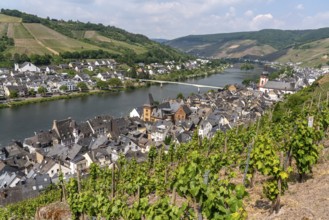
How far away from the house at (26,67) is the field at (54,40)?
26.4 metres

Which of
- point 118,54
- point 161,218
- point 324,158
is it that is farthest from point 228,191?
point 118,54

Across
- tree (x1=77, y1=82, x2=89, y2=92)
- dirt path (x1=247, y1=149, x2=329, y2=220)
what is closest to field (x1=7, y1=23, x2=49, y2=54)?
tree (x1=77, y1=82, x2=89, y2=92)

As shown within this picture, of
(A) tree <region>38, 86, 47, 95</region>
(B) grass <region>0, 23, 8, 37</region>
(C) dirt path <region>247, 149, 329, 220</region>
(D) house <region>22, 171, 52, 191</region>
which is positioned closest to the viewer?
(C) dirt path <region>247, 149, 329, 220</region>

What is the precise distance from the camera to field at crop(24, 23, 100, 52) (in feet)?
431

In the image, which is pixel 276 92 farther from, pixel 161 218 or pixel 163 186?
pixel 161 218

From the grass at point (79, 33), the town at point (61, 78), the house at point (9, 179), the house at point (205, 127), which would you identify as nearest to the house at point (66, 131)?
the house at point (9, 179)

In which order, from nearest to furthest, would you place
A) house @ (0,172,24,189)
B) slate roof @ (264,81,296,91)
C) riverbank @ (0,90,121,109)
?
1. house @ (0,172,24,189)
2. riverbank @ (0,90,121,109)
3. slate roof @ (264,81,296,91)

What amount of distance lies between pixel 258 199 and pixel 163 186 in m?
7.16

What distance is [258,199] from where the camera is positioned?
10.1 metres

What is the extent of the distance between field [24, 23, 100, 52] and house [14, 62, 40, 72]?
2642cm

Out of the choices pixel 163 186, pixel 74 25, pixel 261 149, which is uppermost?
pixel 74 25

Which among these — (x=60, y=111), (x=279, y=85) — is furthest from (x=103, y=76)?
(x=279, y=85)

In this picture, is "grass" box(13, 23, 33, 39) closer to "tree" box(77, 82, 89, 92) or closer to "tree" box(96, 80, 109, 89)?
"tree" box(96, 80, 109, 89)

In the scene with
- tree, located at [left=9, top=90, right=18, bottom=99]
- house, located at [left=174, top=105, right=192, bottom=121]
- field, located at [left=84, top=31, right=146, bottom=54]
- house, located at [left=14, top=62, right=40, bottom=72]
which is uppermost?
field, located at [left=84, top=31, right=146, bottom=54]
